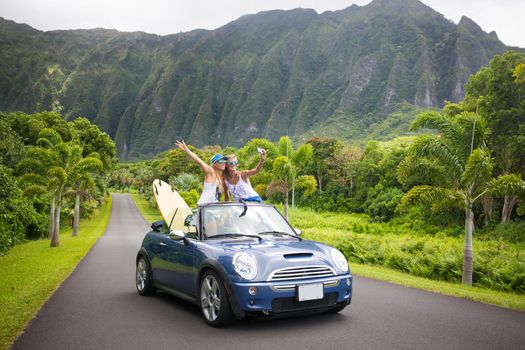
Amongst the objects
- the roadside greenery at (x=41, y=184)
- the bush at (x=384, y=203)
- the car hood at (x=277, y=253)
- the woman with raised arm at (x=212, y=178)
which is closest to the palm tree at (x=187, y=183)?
the roadside greenery at (x=41, y=184)

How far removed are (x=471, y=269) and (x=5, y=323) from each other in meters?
12.1

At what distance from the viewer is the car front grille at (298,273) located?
5766 millimetres

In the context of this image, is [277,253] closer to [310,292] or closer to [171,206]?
[310,292]

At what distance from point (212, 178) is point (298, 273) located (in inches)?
158

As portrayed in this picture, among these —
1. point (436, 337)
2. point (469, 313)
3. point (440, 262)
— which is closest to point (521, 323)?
point (469, 313)

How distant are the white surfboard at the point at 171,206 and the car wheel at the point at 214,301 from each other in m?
1.70

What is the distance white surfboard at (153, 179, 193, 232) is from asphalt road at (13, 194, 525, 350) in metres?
1.33

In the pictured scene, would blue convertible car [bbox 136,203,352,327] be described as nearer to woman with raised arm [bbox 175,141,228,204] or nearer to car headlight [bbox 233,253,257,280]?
car headlight [bbox 233,253,257,280]

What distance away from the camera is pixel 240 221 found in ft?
23.5

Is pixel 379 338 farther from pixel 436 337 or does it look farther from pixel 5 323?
pixel 5 323

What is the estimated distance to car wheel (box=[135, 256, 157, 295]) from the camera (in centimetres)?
839

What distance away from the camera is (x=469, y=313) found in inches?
280

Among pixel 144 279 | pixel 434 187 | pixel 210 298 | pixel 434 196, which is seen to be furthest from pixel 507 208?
pixel 210 298

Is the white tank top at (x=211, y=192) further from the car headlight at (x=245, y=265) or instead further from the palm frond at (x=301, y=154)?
the palm frond at (x=301, y=154)
